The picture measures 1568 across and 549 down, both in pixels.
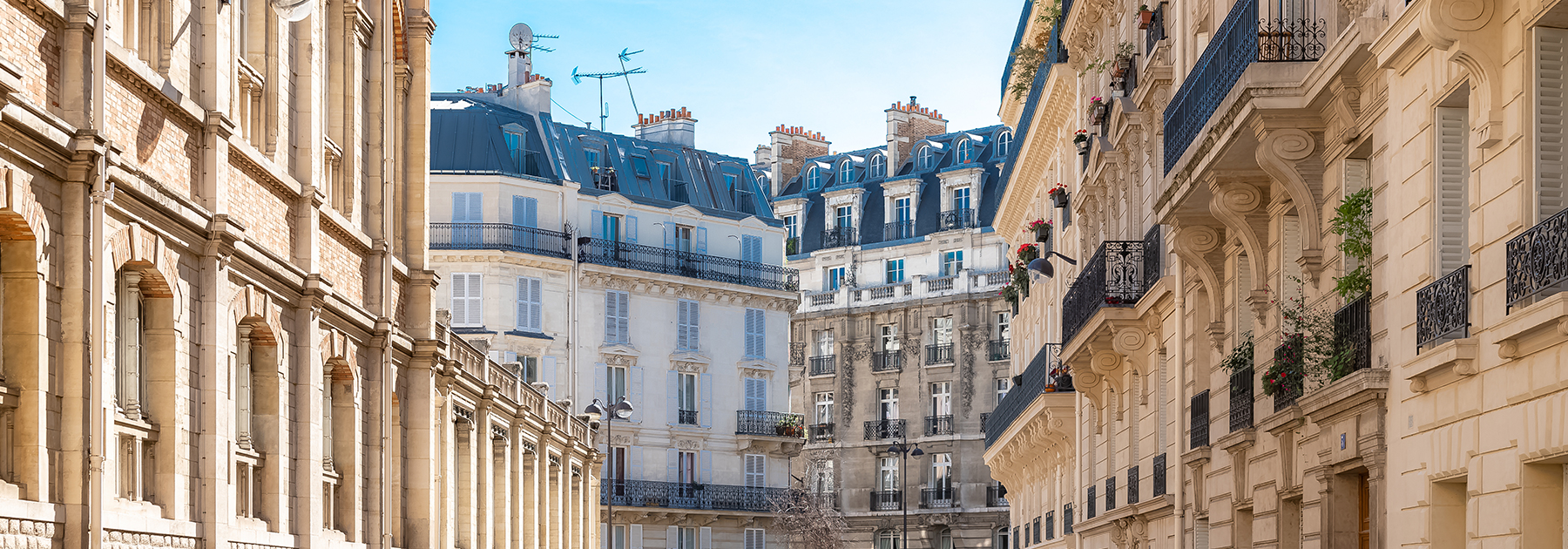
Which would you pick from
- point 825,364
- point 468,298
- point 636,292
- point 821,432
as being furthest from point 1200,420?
point 825,364

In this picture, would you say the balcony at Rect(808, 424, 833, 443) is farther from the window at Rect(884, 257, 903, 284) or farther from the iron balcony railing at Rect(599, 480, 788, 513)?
the iron balcony railing at Rect(599, 480, 788, 513)

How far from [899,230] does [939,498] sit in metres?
11.2

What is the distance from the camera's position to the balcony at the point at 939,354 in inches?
2958

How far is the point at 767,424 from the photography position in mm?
63500

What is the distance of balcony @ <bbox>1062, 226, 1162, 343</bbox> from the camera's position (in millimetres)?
25125

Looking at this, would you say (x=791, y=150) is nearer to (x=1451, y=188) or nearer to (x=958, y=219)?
(x=958, y=219)

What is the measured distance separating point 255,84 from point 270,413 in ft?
11.4

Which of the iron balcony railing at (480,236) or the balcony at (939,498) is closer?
the iron balcony railing at (480,236)

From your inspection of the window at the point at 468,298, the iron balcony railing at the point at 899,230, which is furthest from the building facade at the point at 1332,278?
the iron balcony railing at the point at 899,230

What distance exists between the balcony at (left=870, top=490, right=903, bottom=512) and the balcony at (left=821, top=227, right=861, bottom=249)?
34.5 feet

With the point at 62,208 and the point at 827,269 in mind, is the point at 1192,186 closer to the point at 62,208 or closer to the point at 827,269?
the point at 62,208

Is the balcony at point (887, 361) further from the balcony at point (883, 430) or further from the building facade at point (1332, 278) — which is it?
the building facade at point (1332, 278)

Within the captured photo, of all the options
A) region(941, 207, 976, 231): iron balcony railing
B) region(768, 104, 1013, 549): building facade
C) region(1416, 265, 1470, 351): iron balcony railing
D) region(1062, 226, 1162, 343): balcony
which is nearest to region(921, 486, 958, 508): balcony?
region(768, 104, 1013, 549): building facade

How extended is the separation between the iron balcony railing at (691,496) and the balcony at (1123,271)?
31.2 metres
